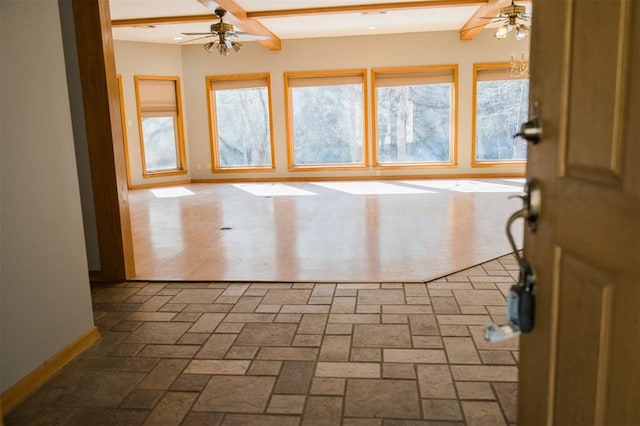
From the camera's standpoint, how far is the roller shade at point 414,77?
9.72 metres

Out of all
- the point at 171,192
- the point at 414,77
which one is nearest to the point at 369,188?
the point at 414,77

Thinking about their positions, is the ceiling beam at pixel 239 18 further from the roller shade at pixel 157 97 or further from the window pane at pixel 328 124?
the roller shade at pixel 157 97

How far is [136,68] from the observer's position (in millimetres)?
9477

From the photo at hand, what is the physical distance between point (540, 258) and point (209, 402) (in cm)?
142

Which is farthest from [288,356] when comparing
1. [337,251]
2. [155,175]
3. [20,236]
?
[155,175]

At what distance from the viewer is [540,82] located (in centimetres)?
112

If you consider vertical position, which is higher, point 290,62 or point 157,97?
point 290,62

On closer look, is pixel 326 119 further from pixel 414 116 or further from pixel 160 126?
pixel 160 126

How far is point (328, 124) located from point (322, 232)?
550 cm

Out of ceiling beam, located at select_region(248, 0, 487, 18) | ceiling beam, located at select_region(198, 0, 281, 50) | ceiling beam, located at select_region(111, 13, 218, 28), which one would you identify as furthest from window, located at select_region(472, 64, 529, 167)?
ceiling beam, located at select_region(111, 13, 218, 28)

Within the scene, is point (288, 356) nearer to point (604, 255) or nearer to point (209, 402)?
point (209, 402)

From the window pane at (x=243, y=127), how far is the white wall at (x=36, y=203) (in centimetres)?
810

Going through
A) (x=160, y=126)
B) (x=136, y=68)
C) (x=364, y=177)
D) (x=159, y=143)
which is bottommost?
(x=364, y=177)

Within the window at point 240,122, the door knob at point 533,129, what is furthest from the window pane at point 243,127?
the door knob at point 533,129
